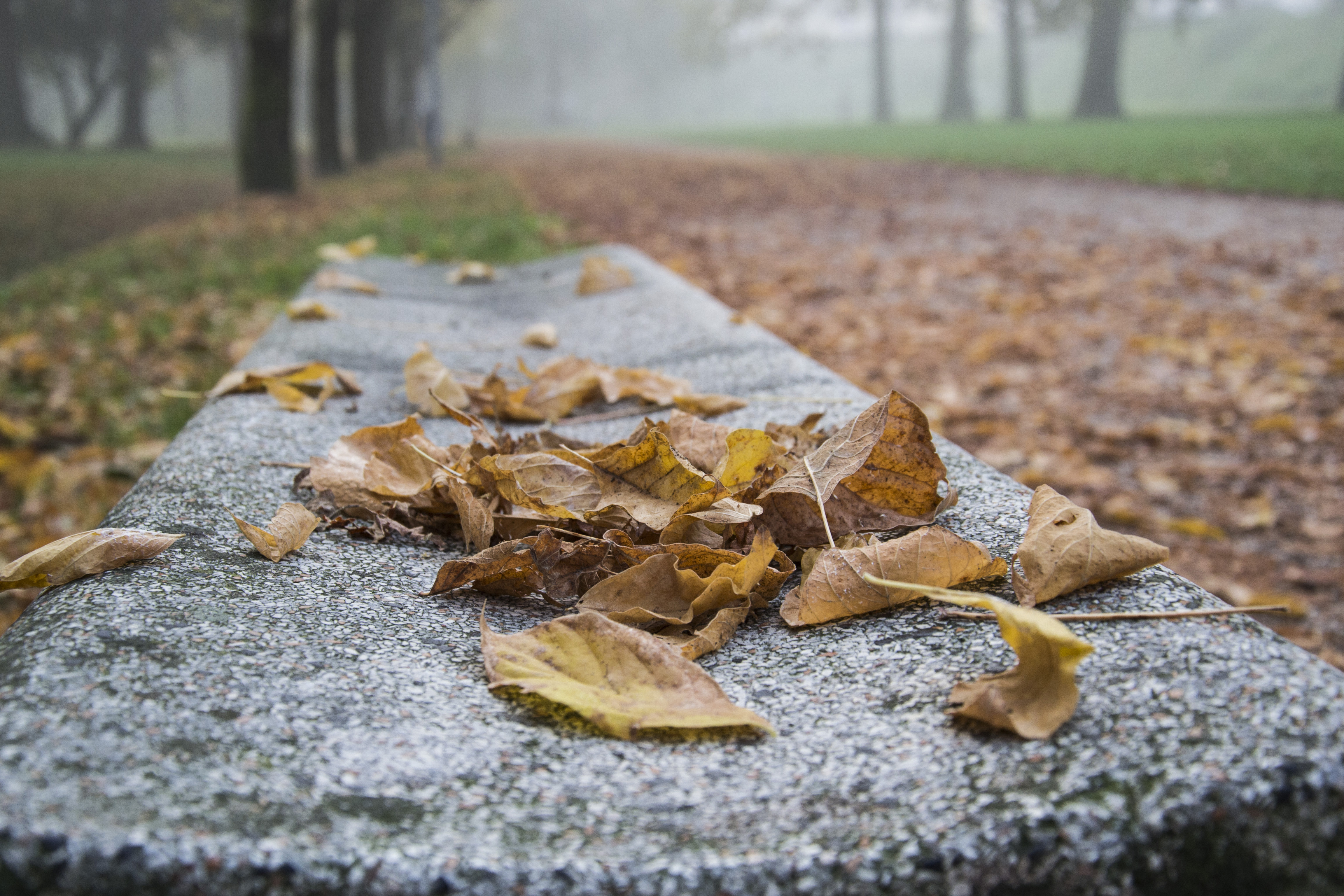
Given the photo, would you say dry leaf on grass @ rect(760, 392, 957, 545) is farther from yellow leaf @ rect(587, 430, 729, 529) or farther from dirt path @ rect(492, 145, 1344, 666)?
dirt path @ rect(492, 145, 1344, 666)

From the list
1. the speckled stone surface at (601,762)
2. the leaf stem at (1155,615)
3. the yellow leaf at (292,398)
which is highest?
the yellow leaf at (292,398)

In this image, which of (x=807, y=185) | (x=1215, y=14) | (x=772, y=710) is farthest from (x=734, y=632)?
(x=1215, y=14)

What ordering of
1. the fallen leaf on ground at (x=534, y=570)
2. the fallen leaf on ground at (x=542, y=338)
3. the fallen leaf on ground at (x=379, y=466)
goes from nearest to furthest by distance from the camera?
the fallen leaf on ground at (x=534, y=570) → the fallen leaf on ground at (x=379, y=466) → the fallen leaf on ground at (x=542, y=338)

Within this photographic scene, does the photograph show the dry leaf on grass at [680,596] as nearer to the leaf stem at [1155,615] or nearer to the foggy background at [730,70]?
the leaf stem at [1155,615]

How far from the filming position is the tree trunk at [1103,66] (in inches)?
1096

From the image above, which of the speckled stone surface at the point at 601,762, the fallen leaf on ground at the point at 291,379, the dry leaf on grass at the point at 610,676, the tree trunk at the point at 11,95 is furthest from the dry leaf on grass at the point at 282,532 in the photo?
the tree trunk at the point at 11,95

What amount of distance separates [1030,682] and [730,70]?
99.7 meters

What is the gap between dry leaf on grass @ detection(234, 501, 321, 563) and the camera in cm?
128

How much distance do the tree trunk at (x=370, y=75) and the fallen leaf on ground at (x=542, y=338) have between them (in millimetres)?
16253

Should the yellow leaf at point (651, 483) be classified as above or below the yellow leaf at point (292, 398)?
below

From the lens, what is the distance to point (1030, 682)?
35.0 inches

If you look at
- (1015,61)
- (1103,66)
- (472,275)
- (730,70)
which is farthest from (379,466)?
(730,70)

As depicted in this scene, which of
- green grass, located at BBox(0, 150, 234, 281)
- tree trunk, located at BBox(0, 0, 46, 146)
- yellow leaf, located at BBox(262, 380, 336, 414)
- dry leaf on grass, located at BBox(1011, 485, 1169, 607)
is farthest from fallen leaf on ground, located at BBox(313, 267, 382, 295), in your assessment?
tree trunk, located at BBox(0, 0, 46, 146)

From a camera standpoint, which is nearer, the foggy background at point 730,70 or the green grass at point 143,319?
the green grass at point 143,319
